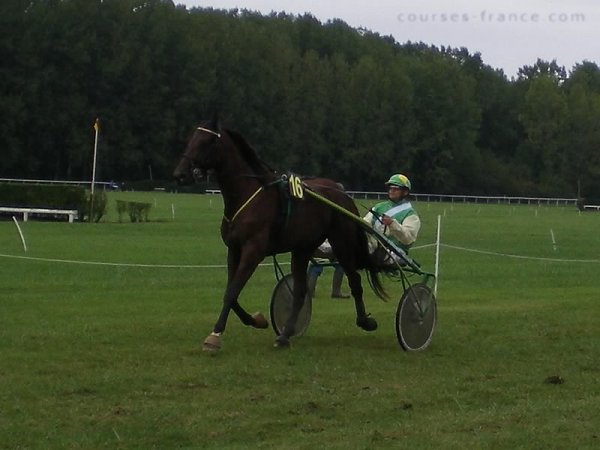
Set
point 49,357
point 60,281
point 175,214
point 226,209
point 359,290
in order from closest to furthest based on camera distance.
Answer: point 49,357 < point 226,209 < point 359,290 < point 60,281 < point 175,214

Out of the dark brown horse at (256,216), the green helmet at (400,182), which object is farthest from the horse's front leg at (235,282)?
the green helmet at (400,182)

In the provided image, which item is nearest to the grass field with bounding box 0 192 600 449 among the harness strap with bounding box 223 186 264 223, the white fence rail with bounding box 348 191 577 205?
the harness strap with bounding box 223 186 264 223

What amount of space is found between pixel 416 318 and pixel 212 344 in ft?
6.41

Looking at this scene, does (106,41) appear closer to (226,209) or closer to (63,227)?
(63,227)

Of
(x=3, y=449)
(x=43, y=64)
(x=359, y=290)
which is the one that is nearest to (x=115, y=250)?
(x=359, y=290)

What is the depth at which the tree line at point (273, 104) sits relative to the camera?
78188 millimetres

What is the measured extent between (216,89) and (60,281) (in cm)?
6615

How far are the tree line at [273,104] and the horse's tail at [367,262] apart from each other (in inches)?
2575

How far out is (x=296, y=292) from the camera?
438 inches

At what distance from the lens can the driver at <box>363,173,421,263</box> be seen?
11352mm

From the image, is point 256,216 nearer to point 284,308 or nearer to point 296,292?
point 296,292

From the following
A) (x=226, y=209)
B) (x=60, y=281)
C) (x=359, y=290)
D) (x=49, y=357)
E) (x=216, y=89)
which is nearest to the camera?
(x=49, y=357)

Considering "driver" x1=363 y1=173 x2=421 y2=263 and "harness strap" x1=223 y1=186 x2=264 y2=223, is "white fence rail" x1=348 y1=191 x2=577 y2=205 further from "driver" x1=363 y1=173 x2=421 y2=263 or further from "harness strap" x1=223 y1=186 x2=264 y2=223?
"harness strap" x1=223 y1=186 x2=264 y2=223

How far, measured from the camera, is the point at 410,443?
22.6ft
